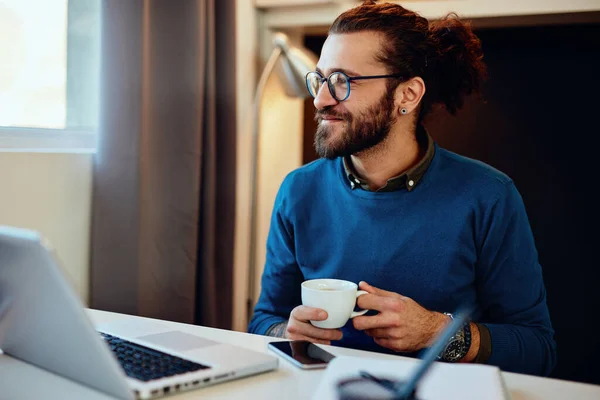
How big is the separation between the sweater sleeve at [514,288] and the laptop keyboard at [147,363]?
0.71 meters

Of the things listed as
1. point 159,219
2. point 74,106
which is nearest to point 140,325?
point 159,219

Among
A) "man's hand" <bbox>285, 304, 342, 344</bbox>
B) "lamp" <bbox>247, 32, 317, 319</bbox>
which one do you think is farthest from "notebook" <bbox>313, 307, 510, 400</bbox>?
"lamp" <bbox>247, 32, 317, 319</bbox>

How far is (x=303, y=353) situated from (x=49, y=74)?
120 centimetres

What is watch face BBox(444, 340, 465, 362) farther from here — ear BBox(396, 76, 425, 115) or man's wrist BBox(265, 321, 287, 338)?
ear BBox(396, 76, 425, 115)

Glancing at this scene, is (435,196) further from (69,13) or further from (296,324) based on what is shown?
(69,13)

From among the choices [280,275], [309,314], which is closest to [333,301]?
[309,314]

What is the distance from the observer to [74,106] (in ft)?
6.04

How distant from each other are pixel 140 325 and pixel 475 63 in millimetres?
1134

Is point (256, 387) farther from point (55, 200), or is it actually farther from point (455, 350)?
point (55, 200)

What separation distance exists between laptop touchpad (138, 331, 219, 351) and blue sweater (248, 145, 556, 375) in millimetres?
417

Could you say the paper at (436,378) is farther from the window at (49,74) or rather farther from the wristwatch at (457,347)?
the window at (49,74)

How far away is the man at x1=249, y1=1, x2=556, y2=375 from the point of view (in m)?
1.38

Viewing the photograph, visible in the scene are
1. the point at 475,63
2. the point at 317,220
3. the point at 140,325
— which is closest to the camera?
the point at 140,325

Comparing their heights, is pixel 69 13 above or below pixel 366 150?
above
